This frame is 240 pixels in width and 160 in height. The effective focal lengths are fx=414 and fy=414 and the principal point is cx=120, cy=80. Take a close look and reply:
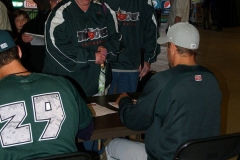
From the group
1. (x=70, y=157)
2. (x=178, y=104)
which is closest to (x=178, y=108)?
(x=178, y=104)

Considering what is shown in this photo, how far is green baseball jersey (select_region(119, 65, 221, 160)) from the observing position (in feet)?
6.93

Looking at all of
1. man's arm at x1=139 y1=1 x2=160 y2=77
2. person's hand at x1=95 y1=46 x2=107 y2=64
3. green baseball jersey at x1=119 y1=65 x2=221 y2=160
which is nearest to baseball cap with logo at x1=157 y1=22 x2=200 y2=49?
green baseball jersey at x1=119 y1=65 x2=221 y2=160

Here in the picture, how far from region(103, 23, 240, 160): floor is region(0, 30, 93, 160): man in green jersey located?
2068 millimetres

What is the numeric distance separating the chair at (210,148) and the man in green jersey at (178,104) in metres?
0.10

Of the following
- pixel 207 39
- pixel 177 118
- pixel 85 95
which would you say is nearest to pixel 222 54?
pixel 207 39

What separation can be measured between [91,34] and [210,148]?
1.49m

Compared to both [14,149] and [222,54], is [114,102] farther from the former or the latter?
[222,54]

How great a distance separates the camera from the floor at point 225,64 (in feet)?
17.0

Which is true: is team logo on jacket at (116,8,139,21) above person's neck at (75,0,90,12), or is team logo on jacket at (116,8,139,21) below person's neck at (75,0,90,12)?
below

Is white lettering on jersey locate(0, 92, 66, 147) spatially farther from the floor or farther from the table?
the floor

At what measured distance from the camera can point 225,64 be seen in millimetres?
8570

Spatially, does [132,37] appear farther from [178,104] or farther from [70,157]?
[70,157]

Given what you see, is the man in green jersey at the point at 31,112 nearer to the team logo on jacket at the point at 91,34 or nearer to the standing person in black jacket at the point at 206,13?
the team logo on jacket at the point at 91,34

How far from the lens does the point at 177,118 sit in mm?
2121
